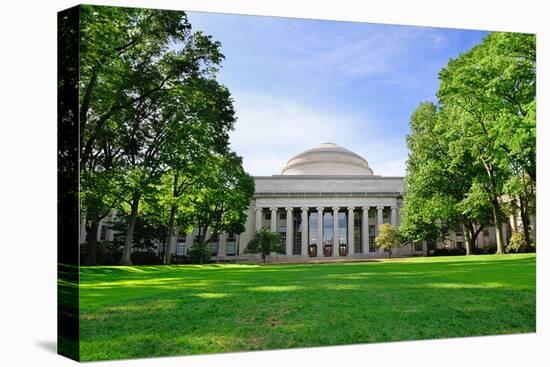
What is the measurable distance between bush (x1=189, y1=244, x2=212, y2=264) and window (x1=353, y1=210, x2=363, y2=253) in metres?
4.00

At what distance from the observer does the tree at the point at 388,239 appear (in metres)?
13.7

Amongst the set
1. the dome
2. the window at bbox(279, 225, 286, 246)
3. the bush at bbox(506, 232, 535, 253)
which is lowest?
the bush at bbox(506, 232, 535, 253)

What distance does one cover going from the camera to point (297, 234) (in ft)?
43.9

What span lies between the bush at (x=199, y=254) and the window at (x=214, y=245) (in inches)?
3.5

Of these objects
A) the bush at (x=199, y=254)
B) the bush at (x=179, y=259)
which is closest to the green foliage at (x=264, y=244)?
the bush at (x=199, y=254)

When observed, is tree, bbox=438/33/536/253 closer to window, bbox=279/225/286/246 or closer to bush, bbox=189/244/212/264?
window, bbox=279/225/286/246

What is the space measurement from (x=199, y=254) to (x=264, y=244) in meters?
1.55

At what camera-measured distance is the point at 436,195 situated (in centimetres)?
1558

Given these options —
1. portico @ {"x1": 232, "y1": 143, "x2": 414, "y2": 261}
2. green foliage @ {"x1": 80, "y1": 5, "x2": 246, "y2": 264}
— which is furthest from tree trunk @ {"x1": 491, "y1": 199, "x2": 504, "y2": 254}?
green foliage @ {"x1": 80, "y1": 5, "x2": 246, "y2": 264}

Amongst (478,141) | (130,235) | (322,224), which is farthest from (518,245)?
(130,235)

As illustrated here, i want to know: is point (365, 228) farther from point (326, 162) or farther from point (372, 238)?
point (326, 162)

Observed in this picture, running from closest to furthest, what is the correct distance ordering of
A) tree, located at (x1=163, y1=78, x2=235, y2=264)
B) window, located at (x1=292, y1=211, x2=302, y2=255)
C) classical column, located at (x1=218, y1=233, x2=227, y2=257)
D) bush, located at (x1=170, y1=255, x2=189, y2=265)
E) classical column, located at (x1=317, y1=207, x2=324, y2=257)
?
tree, located at (x1=163, y1=78, x2=235, y2=264)
bush, located at (x1=170, y1=255, x2=189, y2=265)
classical column, located at (x1=218, y1=233, x2=227, y2=257)
window, located at (x1=292, y1=211, x2=302, y2=255)
classical column, located at (x1=317, y1=207, x2=324, y2=257)

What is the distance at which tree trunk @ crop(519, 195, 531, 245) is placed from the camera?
14.1 m
